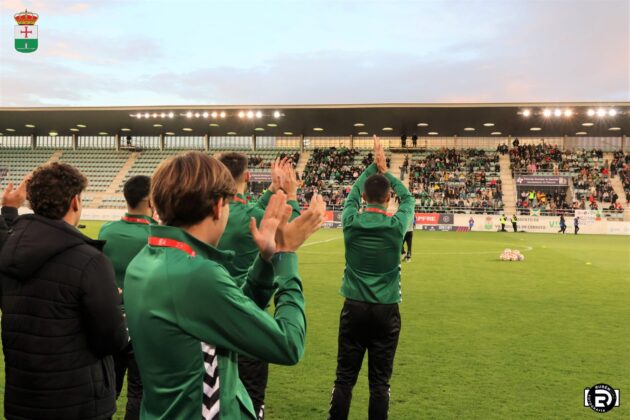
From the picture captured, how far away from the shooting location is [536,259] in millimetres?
20094

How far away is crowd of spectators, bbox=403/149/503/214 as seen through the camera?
1796 inches

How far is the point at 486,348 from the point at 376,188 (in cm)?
420

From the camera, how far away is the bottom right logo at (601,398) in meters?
5.47

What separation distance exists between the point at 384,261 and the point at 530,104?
40577 millimetres

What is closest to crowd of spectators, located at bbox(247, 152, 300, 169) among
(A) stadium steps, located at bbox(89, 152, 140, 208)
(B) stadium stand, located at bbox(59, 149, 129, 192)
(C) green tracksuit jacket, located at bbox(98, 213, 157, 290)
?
(A) stadium steps, located at bbox(89, 152, 140, 208)

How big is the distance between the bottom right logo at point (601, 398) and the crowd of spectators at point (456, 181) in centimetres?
3857

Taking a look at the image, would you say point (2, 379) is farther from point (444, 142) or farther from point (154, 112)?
point (444, 142)

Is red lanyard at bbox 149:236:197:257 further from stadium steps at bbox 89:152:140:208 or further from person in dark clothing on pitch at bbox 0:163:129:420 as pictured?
stadium steps at bbox 89:152:140:208

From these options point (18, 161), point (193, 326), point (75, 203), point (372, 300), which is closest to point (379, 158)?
point (372, 300)

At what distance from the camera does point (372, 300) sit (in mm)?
4574

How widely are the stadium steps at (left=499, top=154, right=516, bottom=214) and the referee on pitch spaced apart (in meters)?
42.4

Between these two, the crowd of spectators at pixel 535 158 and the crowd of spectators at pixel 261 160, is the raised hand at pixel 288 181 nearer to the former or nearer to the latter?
the crowd of spectators at pixel 535 158

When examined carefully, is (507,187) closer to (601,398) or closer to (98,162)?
(98,162)

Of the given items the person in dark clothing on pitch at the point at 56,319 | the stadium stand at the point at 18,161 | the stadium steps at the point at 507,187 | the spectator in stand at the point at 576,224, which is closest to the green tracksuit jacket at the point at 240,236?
the person in dark clothing on pitch at the point at 56,319
